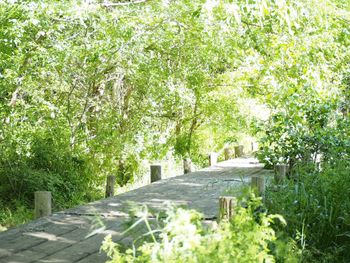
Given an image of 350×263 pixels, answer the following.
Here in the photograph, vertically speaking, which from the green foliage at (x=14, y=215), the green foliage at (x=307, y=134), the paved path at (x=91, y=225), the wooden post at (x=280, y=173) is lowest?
the green foliage at (x=14, y=215)

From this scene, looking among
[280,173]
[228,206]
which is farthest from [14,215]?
[228,206]

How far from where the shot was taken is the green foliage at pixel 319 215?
527 centimetres

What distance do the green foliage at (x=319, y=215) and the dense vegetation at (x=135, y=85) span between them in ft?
0.18

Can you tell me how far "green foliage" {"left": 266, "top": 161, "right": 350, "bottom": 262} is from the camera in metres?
5.27

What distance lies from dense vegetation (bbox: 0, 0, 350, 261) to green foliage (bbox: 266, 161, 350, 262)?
0.18 ft

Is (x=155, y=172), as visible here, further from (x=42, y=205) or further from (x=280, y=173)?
(x=42, y=205)

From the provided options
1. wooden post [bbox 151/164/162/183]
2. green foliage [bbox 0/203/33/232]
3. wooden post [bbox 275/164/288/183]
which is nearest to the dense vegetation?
green foliage [bbox 0/203/33/232]

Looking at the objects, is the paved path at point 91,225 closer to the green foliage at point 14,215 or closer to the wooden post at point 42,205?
the wooden post at point 42,205

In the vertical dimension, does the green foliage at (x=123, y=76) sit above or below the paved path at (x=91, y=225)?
above

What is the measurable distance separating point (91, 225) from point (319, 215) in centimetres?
236

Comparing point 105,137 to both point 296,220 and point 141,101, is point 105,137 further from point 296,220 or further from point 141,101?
point 296,220

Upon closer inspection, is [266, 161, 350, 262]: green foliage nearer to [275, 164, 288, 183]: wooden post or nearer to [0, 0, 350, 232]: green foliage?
[275, 164, 288, 183]: wooden post

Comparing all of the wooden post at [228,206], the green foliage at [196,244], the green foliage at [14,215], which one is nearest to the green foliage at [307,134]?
the green foliage at [14,215]

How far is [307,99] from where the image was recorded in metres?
9.70
